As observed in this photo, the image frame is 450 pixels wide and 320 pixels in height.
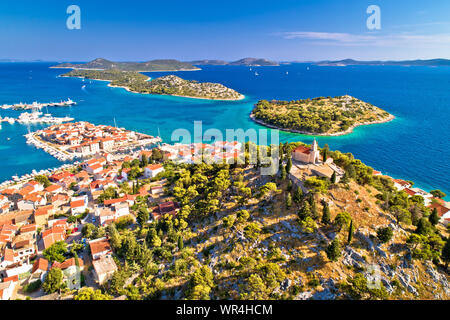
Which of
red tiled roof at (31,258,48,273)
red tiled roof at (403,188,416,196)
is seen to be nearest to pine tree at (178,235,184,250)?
red tiled roof at (31,258,48,273)

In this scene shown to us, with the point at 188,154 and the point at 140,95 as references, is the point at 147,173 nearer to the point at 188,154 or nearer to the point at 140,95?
the point at 188,154

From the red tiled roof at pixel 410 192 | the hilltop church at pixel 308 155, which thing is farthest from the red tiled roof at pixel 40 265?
the red tiled roof at pixel 410 192

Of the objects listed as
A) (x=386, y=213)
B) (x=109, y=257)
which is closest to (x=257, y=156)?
(x=386, y=213)

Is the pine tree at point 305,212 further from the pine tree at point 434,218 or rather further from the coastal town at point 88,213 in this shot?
the pine tree at point 434,218

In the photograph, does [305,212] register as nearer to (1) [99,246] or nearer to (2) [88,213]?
(1) [99,246]

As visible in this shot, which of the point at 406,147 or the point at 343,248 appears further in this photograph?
the point at 406,147

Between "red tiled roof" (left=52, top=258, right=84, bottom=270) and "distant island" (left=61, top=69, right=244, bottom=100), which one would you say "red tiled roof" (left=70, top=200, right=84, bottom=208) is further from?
"distant island" (left=61, top=69, right=244, bottom=100)
